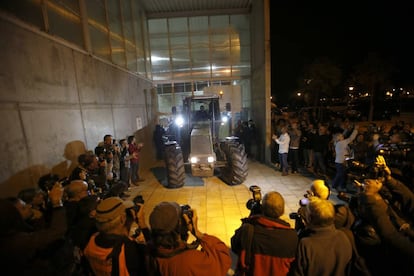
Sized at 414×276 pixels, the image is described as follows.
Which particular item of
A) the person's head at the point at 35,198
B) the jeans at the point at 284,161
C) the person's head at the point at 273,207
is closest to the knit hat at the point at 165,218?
the person's head at the point at 273,207

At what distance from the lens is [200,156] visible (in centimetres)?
603

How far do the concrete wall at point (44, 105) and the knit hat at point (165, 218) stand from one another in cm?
259

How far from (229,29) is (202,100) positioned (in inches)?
266

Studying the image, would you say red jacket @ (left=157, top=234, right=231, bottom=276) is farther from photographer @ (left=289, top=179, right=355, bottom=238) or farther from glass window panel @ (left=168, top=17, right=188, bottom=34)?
glass window panel @ (left=168, top=17, right=188, bottom=34)

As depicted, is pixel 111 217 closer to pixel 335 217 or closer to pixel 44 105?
pixel 335 217

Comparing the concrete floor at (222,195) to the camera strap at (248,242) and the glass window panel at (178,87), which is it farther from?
the glass window panel at (178,87)

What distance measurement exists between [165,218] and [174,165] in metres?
4.53

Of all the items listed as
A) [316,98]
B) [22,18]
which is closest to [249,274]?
[22,18]

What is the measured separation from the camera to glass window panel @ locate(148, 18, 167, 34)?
1170 cm

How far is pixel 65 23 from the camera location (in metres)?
4.66

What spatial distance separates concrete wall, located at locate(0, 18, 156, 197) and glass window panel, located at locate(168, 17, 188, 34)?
266 inches

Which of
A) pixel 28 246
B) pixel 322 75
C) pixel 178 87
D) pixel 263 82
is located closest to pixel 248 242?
pixel 28 246

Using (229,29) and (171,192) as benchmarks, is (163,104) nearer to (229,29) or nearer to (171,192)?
(229,29)

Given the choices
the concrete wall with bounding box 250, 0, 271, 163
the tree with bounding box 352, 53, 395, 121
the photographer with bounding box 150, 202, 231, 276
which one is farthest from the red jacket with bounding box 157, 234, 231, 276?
the tree with bounding box 352, 53, 395, 121
